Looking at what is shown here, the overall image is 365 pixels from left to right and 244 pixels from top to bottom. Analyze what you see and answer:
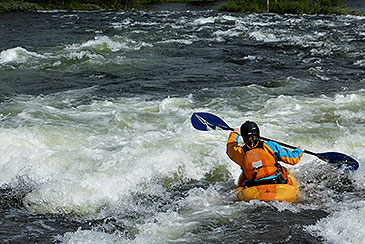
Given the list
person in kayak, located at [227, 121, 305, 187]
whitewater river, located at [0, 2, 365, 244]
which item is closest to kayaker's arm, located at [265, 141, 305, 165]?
person in kayak, located at [227, 121, 305, 187]

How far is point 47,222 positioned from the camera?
4.18 meters

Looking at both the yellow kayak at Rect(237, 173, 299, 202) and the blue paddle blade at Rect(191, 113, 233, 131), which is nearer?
the yellow kayak at Rect(237, 173, 299, 202)

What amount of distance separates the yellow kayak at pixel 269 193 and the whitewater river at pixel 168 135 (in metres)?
0.09

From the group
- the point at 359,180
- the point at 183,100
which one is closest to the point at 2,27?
the point at 183,100

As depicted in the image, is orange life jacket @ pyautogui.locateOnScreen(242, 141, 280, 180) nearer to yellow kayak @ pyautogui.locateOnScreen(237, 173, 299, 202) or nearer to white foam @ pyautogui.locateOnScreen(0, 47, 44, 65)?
yellow kayak @ pyautogui.locateOnScreen(237, 173, 299, 202)

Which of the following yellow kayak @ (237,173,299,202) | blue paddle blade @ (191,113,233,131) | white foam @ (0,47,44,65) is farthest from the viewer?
white foam @ (0,47,44,65)

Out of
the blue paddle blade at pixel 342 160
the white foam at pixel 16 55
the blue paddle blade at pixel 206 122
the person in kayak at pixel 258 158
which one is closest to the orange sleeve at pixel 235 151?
the person in kayak at pixel 258 158

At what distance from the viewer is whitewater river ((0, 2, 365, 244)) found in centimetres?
409

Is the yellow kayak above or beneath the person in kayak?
beneath

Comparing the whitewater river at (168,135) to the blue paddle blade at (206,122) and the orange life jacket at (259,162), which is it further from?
the blue paddle blade at (206,122)

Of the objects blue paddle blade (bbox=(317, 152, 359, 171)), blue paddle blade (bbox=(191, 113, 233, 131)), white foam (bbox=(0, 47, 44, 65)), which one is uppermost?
blue paddle blade (bbox=(191, 113, 233, 131))

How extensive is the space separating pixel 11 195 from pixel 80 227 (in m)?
1.28

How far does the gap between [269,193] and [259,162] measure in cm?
33

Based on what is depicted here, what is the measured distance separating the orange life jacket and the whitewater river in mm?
344
